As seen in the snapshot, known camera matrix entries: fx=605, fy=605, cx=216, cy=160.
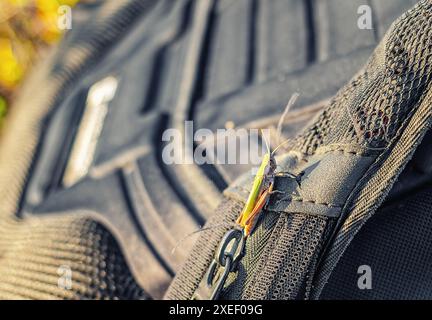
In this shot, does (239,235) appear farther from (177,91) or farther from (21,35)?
(21,35)

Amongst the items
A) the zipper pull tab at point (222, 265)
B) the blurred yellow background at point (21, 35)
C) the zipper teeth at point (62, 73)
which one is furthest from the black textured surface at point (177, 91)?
the blurred yellow background at point (21, 35)

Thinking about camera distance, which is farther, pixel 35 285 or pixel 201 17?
pixel 201 17

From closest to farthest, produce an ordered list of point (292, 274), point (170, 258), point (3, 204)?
point (292, 274) → point (170, 258) → point (3, 204)

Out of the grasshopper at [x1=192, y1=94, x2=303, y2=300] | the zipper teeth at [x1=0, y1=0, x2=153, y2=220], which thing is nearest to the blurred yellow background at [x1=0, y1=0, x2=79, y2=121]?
the zipper teeth at [x1=0, y1=0, x2=153, y2=220]

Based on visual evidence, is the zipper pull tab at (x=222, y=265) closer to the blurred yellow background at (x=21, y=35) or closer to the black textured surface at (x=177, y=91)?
the black textured surface at (x=177, y=91)

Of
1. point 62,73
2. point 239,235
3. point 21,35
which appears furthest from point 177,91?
point 21,35

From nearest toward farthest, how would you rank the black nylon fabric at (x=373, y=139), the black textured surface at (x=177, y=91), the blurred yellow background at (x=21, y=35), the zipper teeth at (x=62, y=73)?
the black nylon fabric at (x=373, y=139) < the black textured surface at (x=177, y=91) < the zipper teeth at (x=62, y=73) < the blurred yellow background at (x=21, y=35)
